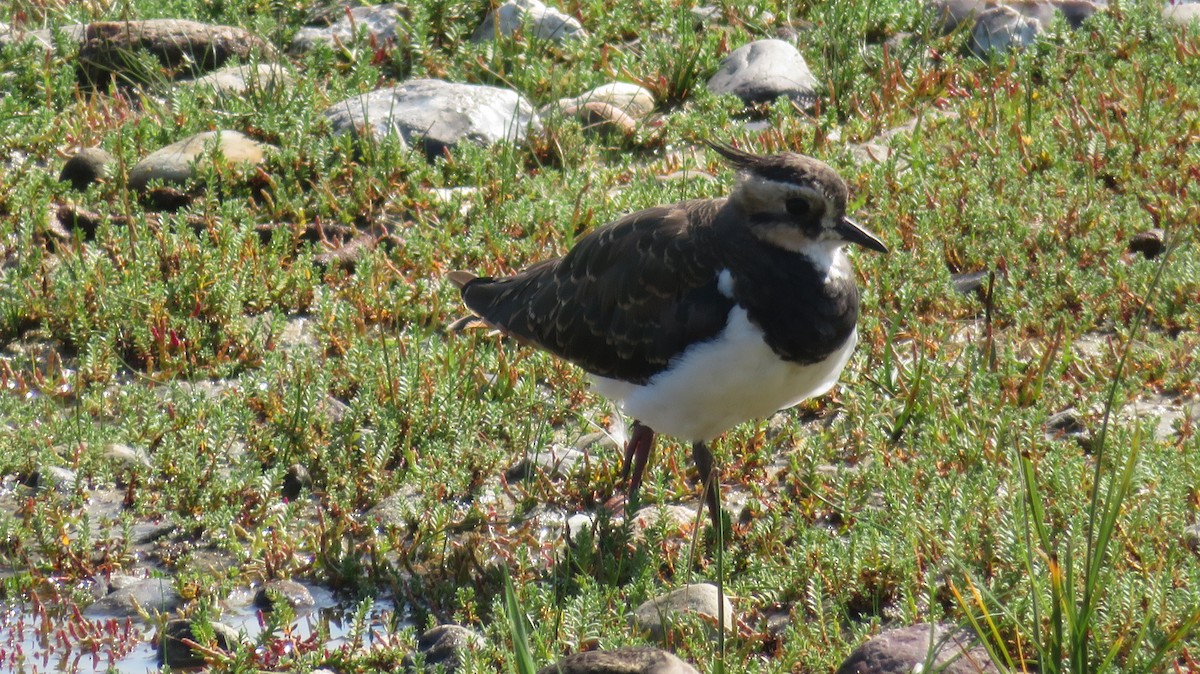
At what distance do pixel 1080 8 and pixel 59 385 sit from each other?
7.68 m

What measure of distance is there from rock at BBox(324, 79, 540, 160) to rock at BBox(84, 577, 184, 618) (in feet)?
12.9

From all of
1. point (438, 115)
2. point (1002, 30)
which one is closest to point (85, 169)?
point (438, 115)

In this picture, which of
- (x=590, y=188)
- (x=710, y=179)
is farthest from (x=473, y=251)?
(x=710, y=179)

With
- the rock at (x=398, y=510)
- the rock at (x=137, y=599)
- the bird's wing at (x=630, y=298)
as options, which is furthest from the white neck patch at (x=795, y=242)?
the rock at (x=137, y=599)

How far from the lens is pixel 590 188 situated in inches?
343

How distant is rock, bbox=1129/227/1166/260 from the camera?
781 cm

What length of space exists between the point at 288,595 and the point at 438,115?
14.3 feet

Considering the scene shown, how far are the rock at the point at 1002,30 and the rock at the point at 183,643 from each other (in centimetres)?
711

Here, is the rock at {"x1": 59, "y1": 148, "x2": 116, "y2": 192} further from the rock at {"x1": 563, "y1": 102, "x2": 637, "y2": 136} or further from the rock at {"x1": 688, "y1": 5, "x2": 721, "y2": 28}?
the rock at {"x1": 688, "y1": 5, "x2": 721, "y2": 28}

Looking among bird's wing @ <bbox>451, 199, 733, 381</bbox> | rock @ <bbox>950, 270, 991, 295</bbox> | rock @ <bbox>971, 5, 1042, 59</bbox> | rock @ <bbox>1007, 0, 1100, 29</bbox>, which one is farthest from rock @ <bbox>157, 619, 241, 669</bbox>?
rock @ <bbox>1007, 0, 1100, 29</bbox>

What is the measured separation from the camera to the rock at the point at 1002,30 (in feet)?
33.4

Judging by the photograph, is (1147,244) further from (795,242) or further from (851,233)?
(795,242)

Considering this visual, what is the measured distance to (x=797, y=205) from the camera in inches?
224

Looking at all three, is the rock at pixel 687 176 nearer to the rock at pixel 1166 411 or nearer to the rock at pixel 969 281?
the rock at pixel 969 281
